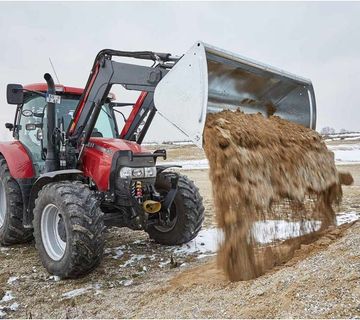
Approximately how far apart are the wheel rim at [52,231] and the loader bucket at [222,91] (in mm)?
1756

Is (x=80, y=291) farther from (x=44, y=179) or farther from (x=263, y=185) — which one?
(x=263, y=185)

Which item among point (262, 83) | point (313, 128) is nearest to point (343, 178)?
point (313, 128)

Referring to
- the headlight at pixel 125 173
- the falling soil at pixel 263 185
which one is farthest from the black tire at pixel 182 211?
the falling soil at pixel 263 185

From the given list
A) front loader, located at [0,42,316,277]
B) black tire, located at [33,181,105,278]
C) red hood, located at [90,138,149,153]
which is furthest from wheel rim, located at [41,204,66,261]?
red hood, located at [90,138,149,153]

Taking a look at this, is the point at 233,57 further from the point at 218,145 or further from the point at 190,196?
the point at 190,196

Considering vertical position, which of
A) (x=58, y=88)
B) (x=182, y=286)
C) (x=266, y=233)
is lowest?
(x=182, y=286)

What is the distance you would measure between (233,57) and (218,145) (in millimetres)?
1070

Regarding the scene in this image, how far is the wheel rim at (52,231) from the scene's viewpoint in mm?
4566

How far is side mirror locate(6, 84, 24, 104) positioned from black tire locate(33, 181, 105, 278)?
1.21 meters

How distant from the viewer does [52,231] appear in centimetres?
465

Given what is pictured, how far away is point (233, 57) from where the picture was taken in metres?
4.15

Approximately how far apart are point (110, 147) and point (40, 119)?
1260 millimetres

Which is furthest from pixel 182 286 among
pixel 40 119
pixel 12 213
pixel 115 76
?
pixel 40 119

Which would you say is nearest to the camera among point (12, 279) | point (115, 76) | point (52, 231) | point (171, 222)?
point (12, 279)
